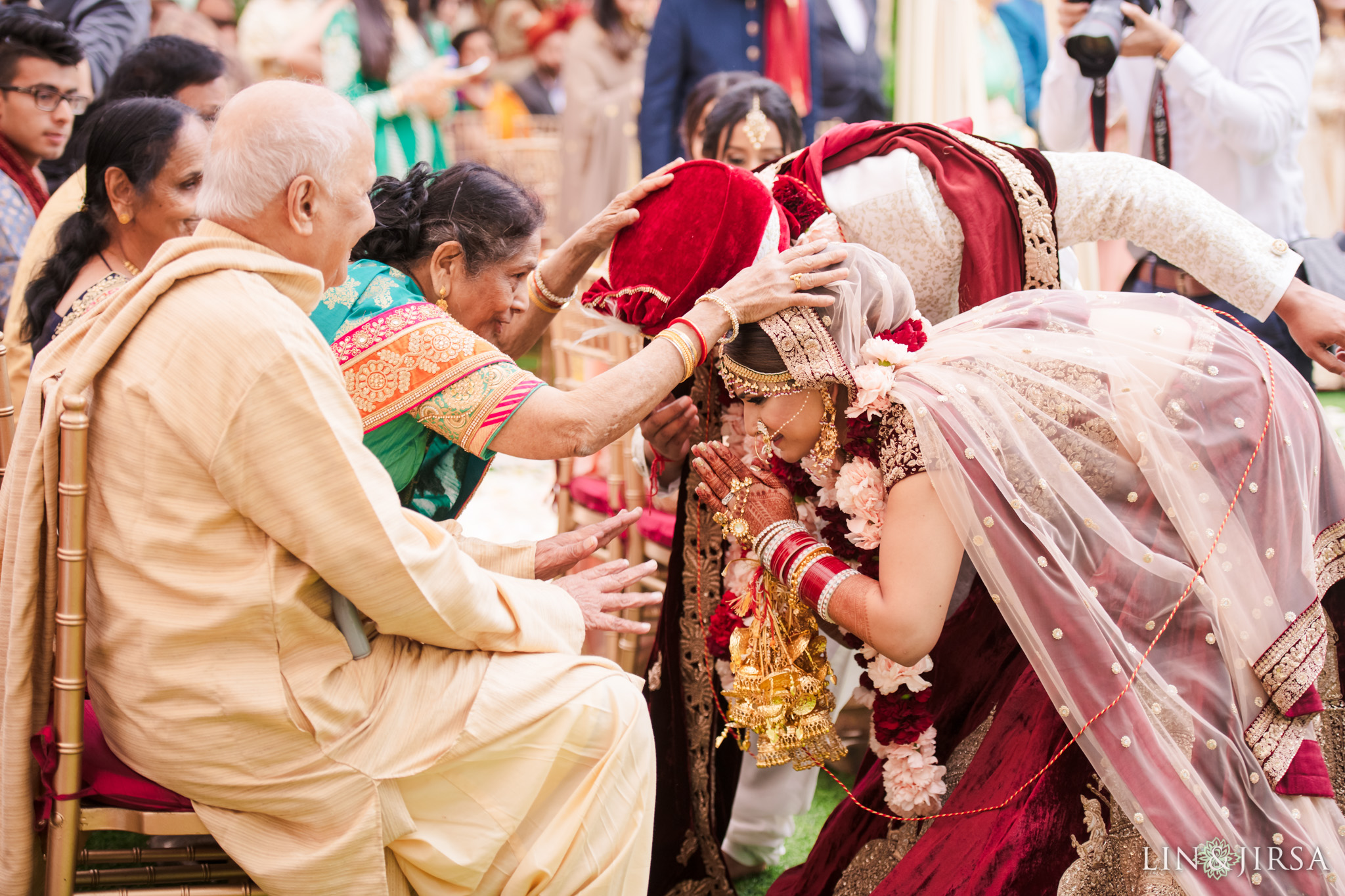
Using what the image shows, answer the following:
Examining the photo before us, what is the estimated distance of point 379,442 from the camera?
198 cm

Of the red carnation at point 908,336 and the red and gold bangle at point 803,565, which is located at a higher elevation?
the red carnation at point 908,336

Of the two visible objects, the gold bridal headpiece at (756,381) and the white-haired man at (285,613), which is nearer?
the white-haired man at (285,613)

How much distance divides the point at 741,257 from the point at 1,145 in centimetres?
273

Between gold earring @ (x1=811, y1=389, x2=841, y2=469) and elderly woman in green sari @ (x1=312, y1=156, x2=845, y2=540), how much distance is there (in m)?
0.21

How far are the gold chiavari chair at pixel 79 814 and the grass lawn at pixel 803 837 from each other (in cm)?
126

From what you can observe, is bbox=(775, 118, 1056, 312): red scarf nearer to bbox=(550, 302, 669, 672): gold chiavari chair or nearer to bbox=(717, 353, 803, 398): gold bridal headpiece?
bbox=(717, 353, 803, 398): gold bridal headpiece

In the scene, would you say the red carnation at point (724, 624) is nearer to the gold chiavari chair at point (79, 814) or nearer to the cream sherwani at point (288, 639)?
the cream sherwani at point (288, 639)

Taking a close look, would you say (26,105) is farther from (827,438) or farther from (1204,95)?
(1204,95)

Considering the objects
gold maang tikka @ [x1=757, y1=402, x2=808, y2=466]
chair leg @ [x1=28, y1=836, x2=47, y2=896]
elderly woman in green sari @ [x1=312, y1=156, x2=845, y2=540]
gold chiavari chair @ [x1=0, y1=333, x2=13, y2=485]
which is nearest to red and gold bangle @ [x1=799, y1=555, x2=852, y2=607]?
gold maang tikka @ [x1=757, y1=402, x2=808, y2=466]

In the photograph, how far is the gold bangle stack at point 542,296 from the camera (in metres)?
2.44

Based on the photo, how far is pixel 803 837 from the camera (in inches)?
107

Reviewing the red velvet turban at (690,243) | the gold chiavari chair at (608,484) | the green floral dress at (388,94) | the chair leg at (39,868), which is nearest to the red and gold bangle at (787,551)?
the red velvet turban at (690,243)

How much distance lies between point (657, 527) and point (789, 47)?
3.20m

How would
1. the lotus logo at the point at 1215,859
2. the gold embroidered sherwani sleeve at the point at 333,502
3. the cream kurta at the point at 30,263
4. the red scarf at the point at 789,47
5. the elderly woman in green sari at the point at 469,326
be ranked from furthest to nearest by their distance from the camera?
the red scarf at the point at 789,47, the cream kurta at the point at 30,263, the elderly woman in green sari at the point at 469,326, the lotus logo at the point at 1215,859, the gold embroidered sherwani sleeve at the point at 333,502
